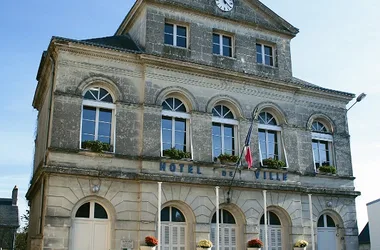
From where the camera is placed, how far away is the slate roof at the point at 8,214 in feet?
132

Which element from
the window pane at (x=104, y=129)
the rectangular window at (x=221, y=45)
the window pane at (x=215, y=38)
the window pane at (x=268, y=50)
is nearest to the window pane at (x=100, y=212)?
the window pane at (x=104, y=129)

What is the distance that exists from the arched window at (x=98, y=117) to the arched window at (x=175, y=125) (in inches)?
79.8

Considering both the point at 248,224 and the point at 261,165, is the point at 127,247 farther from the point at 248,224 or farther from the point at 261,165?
the point at 261,165

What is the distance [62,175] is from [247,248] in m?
7.29

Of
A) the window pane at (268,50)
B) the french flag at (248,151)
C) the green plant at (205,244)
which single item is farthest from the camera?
the window pane at (268,50)

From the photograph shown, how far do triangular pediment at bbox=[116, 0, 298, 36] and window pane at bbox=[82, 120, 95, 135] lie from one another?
545 centimetres

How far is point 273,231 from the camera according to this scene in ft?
63.4

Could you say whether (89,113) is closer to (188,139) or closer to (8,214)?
(188,139)

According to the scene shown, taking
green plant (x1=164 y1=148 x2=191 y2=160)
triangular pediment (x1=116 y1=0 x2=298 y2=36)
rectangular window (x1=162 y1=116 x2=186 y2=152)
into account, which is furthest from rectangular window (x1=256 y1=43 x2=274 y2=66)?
green plant (x1=164 y1=148 x2=191 y2=160)

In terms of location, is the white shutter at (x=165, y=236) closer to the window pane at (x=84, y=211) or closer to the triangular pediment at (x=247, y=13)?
the window pane at (x=84, y=211)

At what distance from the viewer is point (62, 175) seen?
625 inches

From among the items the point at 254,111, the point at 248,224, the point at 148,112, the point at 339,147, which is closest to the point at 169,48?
the point at 148,112

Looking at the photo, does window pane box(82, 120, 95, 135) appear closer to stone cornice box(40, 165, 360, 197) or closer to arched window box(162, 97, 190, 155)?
stone cornice box(40, 165, 360, 197)

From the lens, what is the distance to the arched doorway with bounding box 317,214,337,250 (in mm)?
20344
